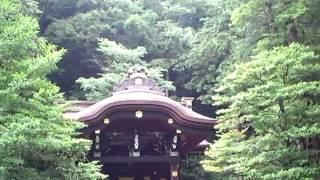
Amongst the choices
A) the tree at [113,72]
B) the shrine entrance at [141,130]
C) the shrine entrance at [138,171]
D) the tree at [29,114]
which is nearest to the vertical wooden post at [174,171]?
the shrine entrance at [141,130]

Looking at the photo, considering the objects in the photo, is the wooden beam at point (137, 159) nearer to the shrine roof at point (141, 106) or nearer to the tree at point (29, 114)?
the shrine roof at point (141, 106)

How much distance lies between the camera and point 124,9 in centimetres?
2070

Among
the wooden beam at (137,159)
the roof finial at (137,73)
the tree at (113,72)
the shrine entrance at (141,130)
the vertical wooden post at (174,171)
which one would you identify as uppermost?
the tree at (113,72)

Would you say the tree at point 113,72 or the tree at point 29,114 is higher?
the tree at point 113,72

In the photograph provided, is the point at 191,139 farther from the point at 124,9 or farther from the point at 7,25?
the point at 124,9

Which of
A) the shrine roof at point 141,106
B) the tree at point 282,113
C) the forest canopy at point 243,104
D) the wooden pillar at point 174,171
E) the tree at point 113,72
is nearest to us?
the forest canopy at point 243,104

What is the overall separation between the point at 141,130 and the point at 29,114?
4.50 metres

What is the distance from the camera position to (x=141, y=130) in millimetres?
Answer: 11047

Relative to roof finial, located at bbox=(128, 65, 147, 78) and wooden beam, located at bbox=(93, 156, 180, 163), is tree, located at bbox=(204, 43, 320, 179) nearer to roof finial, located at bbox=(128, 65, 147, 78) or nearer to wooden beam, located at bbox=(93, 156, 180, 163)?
wooden beam, located at bbox=(93, 156, 180, 163)

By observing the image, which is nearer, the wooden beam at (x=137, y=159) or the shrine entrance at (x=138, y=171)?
the wooden beam at (x=137, y=159)

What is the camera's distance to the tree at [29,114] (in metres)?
6.38

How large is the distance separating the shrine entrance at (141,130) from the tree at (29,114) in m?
2.09

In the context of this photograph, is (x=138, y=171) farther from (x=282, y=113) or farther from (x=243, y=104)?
(x=282, y=113)

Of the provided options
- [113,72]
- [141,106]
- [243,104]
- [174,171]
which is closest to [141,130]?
[174,171]
